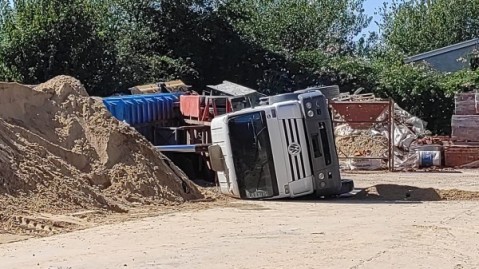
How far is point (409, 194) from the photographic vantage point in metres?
20.9

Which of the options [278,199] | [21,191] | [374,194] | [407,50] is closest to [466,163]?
[374,194]

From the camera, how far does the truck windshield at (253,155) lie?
1964 centimetres

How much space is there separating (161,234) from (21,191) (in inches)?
160

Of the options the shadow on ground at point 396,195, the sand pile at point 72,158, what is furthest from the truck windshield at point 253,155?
the sand pile at point 72,158

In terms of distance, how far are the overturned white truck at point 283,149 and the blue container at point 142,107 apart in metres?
5.00

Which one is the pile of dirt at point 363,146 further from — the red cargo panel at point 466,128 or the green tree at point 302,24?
the green tree at point 302,24

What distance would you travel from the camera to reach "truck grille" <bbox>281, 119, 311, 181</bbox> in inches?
770

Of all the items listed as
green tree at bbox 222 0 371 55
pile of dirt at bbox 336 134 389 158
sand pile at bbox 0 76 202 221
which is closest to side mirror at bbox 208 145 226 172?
sand pile at bbox 0 76 202 221

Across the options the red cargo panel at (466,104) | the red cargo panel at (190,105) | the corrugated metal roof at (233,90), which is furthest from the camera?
the red cargo panel at (466,104)

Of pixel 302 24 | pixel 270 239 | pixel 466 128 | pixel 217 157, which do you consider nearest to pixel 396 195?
pixel 217 157

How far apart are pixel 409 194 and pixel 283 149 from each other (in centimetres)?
341

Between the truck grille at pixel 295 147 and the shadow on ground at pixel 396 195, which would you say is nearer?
the truck grille at pixel 295 147

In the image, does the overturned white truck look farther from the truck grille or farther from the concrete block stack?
the concrete block stack

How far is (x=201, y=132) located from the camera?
24.1m
